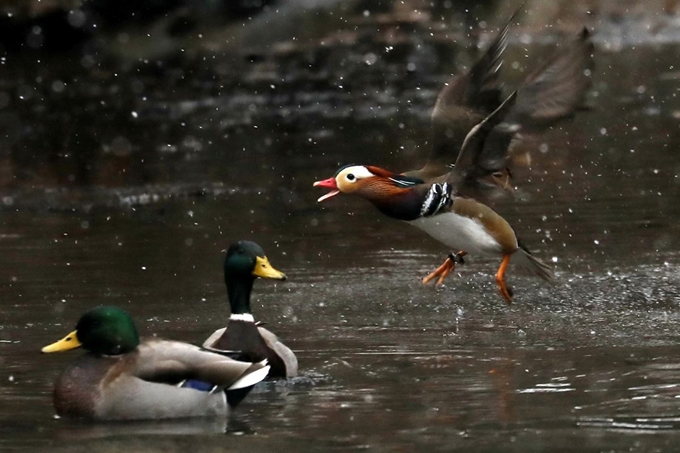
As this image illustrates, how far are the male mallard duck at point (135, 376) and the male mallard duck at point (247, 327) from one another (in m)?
0.41

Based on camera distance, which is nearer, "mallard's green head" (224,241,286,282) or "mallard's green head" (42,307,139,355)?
"mallard's green head" (42,307,139,355)

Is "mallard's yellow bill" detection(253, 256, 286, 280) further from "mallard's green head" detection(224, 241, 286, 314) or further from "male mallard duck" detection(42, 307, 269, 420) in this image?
"male mallard duck" detection(42, 307, 269, 420)

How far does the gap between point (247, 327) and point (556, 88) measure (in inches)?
109

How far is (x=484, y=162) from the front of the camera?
9688 millimetres

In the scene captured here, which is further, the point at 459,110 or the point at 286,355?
the point at 459,110

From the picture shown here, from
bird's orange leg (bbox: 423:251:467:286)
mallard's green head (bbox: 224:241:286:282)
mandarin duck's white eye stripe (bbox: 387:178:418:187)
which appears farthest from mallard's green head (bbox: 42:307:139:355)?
bird's orange leg (bbox: 423:251:467:286)

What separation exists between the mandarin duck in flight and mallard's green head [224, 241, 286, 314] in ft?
2.93

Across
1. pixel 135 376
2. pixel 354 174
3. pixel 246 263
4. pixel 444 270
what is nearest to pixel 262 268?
pixel 246 263

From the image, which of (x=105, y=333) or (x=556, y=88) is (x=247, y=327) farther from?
(x=556, y=88)

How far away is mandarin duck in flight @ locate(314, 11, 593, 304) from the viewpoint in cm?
934

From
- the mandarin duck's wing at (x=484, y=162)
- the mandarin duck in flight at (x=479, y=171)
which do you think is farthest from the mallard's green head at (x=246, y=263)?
the mandarin duck's wing at (x=484, y=162)

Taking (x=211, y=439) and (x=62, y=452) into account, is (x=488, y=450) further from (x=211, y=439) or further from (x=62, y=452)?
(x=62, y=452)

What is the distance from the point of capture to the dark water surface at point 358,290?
706 cm

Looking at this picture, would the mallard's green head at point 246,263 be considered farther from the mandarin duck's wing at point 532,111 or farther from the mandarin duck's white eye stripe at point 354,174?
the mandarin duck's wing at point 532,111
